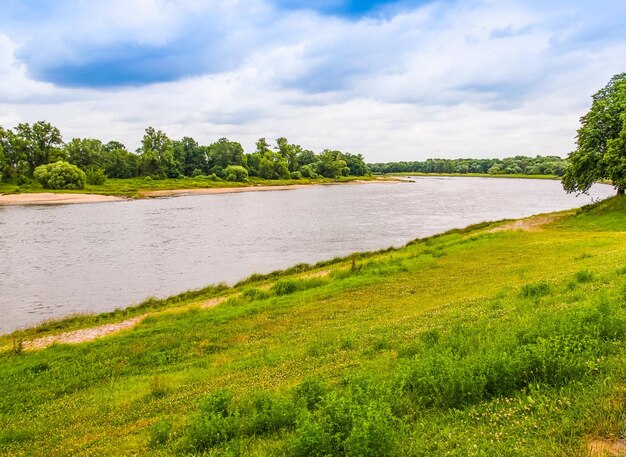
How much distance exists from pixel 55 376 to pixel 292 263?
74.0 ft

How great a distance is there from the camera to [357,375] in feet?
28.3

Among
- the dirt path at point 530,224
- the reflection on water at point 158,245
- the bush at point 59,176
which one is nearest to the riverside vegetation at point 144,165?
the bush at point 59,176

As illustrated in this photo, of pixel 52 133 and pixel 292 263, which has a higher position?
pixel 52 133

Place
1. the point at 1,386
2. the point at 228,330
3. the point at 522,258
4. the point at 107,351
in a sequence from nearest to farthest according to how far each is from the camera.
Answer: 1. the point at 1,386
2. the point at 107,351
3. the point at 228,330
4. the point at 522,258

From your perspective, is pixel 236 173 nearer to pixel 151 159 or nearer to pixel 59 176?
pixel 151 159

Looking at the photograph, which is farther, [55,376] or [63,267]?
[63,267]

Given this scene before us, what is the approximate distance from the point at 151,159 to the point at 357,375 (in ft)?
503

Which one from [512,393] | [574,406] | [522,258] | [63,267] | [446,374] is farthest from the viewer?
[63,267]

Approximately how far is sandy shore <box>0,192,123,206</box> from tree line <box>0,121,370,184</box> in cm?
1441

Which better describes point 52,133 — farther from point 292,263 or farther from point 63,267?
point 292,263

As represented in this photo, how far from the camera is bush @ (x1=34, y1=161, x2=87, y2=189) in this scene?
362 feet

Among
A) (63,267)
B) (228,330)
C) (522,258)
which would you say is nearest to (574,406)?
(228,330)

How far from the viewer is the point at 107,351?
14984 millimetres

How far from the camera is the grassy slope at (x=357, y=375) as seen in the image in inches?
219
